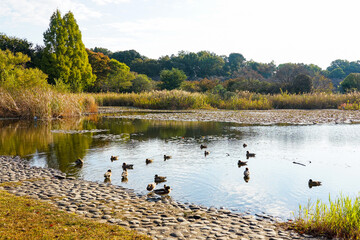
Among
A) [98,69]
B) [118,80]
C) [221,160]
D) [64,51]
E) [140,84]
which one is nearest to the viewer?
[221,160]

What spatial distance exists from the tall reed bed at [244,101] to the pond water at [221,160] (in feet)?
62.4

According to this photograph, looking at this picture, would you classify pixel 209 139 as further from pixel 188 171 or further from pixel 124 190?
pixel 124 190

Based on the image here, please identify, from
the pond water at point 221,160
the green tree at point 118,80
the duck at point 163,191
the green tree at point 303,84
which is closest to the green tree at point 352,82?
the green tree at point 303,84

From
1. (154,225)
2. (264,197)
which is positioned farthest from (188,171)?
(154,225)

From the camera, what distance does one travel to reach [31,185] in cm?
778

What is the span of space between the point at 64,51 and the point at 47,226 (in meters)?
47.6

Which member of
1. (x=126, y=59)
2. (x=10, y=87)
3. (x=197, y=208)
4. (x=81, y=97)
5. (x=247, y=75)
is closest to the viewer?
(x=197, y=208)

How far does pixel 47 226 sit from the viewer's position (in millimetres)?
4961

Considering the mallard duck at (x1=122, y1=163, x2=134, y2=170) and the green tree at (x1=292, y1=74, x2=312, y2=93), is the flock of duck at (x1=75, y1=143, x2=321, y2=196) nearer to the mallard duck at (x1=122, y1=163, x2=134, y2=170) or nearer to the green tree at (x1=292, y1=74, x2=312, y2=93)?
the mallard duck at (x1=122, y1=163, x2=134, y2=170)

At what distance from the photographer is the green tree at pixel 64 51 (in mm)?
47719

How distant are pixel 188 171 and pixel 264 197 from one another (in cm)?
282

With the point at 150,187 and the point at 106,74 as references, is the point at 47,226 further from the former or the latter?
the point at 106,74

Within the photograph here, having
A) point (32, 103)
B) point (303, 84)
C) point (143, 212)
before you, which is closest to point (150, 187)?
point (143, 212)

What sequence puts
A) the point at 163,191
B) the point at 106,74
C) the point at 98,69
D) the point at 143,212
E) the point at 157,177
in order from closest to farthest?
the point at 143,212 < the point at 163,191 < the point at 157,177 < the point at 98,69 < the point at 106,74
